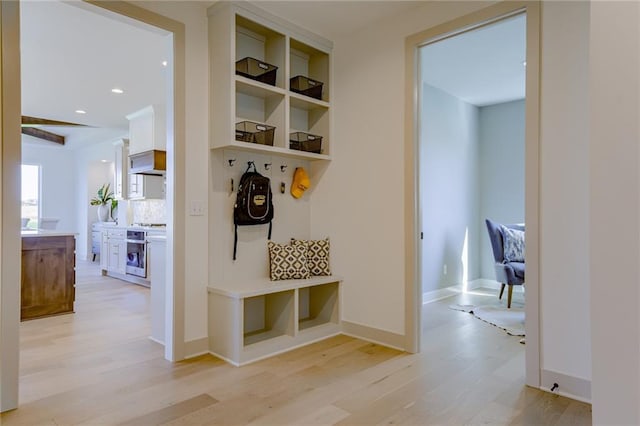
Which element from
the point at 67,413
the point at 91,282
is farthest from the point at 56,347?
the point at 91,282

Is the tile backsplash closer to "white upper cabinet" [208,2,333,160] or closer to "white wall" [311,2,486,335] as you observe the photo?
"white upper cabinet" [208,2,333,160]

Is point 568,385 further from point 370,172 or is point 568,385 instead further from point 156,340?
point 156,340

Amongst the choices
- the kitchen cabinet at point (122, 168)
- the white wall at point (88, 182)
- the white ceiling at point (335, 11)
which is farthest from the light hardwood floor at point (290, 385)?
the white wall at point (88, 182)

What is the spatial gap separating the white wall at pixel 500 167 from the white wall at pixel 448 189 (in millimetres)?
128

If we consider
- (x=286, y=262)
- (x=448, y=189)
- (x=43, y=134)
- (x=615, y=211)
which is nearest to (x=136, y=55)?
(x=286, y=262)

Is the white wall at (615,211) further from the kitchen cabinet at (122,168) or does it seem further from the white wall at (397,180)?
the kitchen cabinet at (122,168)

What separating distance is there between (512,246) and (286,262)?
9.76ft

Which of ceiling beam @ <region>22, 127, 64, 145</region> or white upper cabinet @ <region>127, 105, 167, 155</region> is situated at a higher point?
ceiling beam @ <region>22, 127, 64, 145</region>

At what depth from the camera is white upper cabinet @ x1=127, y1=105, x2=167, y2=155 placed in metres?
5.94

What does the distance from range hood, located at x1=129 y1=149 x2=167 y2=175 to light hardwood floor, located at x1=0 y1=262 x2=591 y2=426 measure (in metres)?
2.94

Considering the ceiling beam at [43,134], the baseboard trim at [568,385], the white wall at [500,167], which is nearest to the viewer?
the baseboard trim at [568,385]

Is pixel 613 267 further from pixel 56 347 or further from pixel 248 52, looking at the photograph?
pixel 56 347

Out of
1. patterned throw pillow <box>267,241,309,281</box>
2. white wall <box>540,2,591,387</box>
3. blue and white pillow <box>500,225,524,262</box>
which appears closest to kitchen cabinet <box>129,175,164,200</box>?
patterned throw pillow <box>267,241,309,281</box>

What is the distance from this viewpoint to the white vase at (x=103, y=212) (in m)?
8.35
